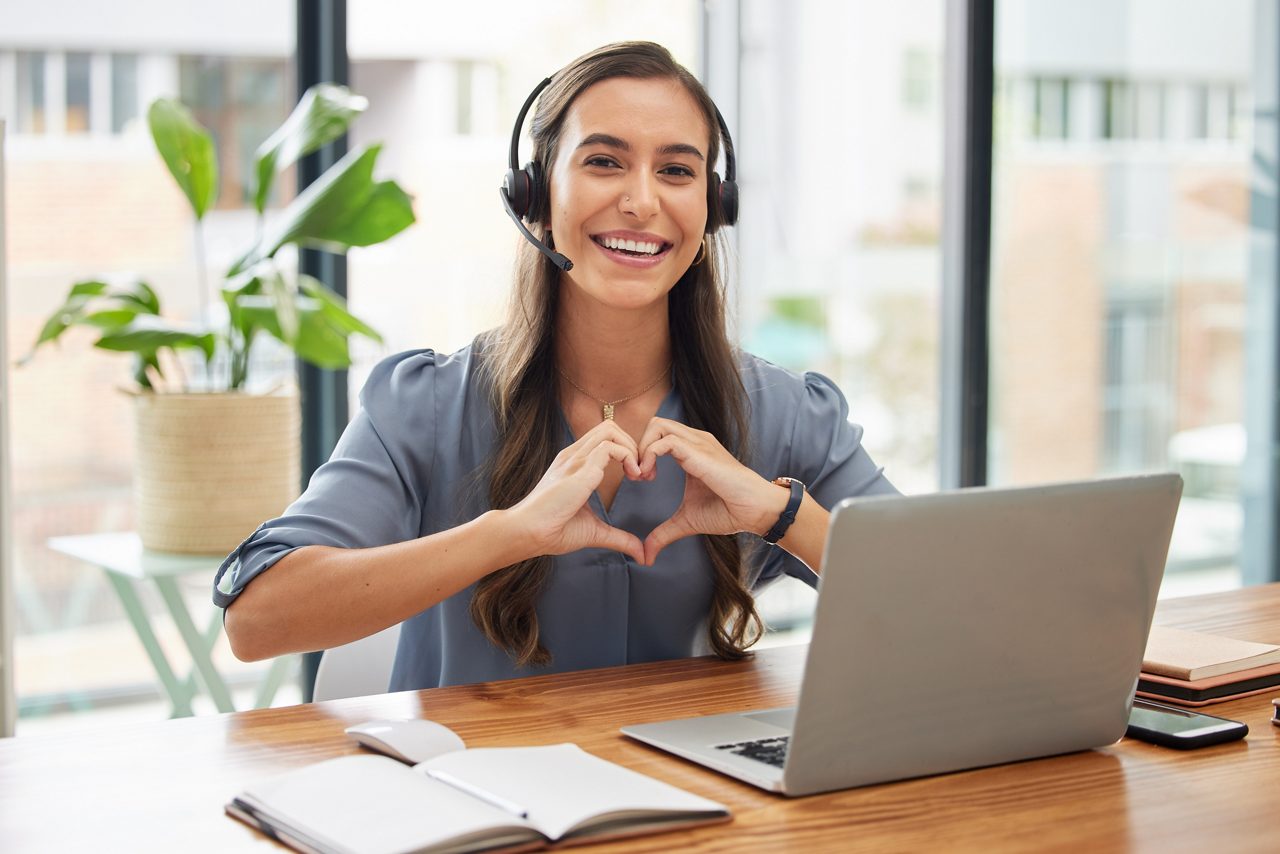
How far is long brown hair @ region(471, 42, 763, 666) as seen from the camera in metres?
1.69

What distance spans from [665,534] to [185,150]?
136 centimetres

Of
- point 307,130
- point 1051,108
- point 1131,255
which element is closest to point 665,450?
point 307,130

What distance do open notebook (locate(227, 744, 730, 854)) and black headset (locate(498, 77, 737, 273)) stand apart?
2.68 feet

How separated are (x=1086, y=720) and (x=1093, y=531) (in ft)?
0.59

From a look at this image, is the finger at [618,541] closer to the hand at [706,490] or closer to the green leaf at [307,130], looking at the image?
the hand at [706,490]

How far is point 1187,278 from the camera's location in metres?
3.88

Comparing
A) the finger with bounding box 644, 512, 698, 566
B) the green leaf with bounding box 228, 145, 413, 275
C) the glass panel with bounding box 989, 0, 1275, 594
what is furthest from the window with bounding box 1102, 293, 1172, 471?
the finger with bounding box 644, 512, 698, 566

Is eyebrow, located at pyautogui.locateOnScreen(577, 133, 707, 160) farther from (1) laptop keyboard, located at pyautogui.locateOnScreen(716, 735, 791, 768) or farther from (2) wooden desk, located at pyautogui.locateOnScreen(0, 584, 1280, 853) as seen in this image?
(1) laptop keyboard, located at pyautogui.locateOnScreen(716, 735, 791, 768)

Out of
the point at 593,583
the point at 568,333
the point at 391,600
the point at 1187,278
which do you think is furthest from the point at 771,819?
the point at 1187,278

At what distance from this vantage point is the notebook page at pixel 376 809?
93 cm

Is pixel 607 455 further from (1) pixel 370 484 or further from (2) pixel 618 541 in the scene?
(1) pixel 370 484

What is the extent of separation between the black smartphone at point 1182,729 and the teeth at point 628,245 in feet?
2.63

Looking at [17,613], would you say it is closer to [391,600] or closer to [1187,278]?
[391,600]

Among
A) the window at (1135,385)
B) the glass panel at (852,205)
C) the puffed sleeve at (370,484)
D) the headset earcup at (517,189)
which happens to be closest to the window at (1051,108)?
the glass panel at (852,205)
